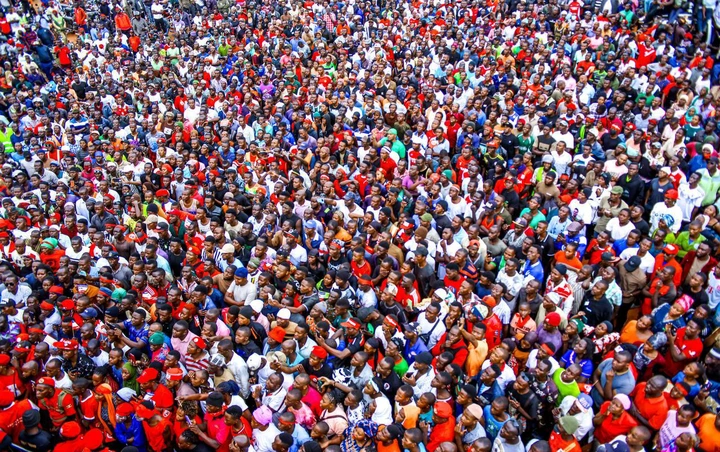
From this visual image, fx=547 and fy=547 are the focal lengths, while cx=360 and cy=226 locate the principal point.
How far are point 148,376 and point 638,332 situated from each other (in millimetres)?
5027

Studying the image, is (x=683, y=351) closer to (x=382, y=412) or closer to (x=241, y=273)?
(x=382, y=412)

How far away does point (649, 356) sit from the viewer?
5.45m

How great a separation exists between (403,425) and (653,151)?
257 inches

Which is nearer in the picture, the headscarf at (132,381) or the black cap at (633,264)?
the headscarf at (132,381)

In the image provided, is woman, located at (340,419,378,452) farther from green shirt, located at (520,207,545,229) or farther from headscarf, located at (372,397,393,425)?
green shirt, located at (520,207,545,229)

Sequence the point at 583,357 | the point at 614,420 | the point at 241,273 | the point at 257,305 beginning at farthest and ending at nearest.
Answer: the point at 241,273 → the point at 257,305 → the point at 583,357 → the point at 614,420

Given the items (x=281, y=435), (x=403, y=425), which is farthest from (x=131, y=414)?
(x=403, y=425)

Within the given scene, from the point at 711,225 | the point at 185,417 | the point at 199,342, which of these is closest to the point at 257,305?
the point at 199,342

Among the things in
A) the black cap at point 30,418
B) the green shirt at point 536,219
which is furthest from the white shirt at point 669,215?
the black cap at point 30,418

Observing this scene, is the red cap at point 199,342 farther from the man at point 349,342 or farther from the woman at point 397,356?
the woman at point 397,356

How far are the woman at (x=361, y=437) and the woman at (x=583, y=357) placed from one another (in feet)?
6.84

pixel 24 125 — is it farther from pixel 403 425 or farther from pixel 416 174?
pixel 403 425

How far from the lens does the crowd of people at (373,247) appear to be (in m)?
5.07

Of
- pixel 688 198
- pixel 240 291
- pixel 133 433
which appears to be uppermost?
pixel 688 198
